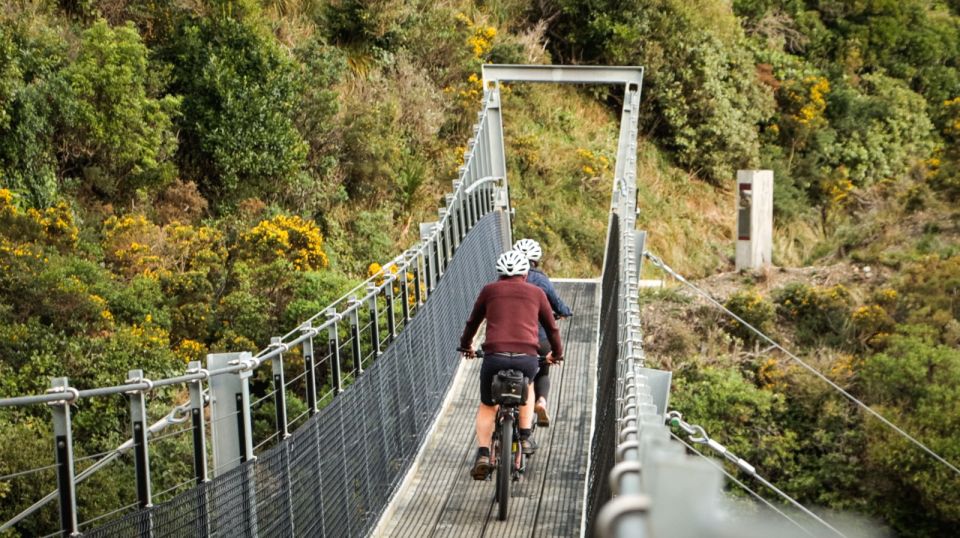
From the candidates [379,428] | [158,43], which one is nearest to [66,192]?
[158,43]

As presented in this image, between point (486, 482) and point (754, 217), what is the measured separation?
465 inches

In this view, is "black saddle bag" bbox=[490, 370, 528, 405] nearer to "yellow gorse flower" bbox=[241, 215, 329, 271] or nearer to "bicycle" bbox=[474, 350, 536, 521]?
"bicycle" bbox=[474, 350, 536, 521]

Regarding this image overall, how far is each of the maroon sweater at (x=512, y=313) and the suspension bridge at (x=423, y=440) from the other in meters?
0.48

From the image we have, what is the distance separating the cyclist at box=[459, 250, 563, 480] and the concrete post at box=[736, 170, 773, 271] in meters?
12.4

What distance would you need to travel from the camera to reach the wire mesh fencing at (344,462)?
4.99 metres

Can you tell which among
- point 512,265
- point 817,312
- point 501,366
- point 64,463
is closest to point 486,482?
point 501,366

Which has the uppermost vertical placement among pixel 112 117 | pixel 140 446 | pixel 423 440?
pixel 112 117

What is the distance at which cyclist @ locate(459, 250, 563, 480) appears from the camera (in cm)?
741

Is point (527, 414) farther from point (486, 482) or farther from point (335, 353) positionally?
point (335, 353)

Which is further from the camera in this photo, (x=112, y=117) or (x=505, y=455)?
(x=112, y=117)

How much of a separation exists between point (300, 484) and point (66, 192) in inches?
412

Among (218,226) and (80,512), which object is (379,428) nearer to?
(80,512)

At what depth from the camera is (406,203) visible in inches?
786

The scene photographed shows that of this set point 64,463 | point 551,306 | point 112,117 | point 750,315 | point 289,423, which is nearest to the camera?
point 64,463
